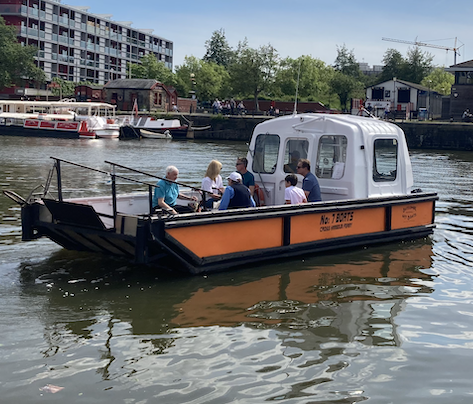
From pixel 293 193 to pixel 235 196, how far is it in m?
1.08

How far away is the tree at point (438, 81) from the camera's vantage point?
101631 millimetres

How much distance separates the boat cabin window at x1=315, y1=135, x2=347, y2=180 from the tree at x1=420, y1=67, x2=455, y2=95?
90.0 meters

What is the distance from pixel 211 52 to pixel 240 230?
116282mm

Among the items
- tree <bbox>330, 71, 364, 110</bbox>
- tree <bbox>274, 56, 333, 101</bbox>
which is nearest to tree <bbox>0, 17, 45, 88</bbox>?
tree <bbox>274, 56, 333, 101</bbox>

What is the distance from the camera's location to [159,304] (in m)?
8.62

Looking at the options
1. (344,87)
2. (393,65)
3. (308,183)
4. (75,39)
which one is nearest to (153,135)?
(344,87)

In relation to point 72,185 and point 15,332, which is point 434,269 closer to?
point 15,332

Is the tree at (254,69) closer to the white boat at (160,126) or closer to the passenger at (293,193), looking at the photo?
the white boat at (160,126)

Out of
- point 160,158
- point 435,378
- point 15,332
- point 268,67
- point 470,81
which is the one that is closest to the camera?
point 435,378

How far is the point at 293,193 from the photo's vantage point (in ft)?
36.2

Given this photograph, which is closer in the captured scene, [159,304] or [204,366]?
[204,366]

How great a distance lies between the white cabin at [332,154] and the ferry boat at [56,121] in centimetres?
4149

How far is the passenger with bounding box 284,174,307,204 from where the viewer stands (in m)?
11.0

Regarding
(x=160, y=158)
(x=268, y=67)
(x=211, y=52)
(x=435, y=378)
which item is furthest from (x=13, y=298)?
(x=211, y=52)
